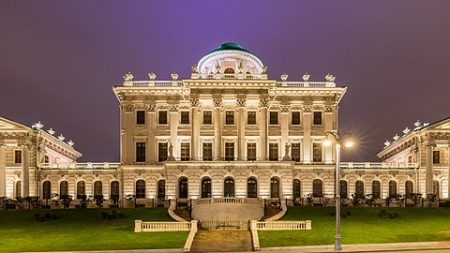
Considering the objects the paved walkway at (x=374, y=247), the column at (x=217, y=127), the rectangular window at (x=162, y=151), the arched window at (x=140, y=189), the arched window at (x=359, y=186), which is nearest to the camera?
the paved walkway at (x=374, y=247)

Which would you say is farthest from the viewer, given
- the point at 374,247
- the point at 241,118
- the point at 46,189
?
the point at 46,189

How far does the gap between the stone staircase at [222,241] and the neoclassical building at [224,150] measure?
21607 millimetres

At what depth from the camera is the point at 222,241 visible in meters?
40.3

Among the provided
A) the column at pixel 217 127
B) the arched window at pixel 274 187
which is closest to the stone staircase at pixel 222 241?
the arched window at pixel 274 187

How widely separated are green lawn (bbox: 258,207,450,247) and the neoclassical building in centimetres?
1442

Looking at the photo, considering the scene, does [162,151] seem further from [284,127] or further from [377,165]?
[377,165]

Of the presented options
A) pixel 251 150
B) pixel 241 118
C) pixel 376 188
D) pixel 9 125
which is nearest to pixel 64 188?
pixel 9 125

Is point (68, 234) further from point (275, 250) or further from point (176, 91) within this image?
point (176, 91)

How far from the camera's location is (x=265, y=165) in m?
65.5

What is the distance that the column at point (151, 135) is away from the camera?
7019 cm

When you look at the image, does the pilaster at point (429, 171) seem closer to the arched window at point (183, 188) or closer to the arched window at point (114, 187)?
the arched window at point (183, 188)

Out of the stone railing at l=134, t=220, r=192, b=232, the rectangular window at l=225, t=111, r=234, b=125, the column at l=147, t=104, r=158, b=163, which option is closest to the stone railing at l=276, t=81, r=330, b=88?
the rectangular window at l=225, t=111, r=234, b=125

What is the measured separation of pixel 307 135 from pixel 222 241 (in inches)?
1305

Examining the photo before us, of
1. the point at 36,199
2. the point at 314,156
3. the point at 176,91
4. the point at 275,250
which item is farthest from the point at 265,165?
the point at 275,250
